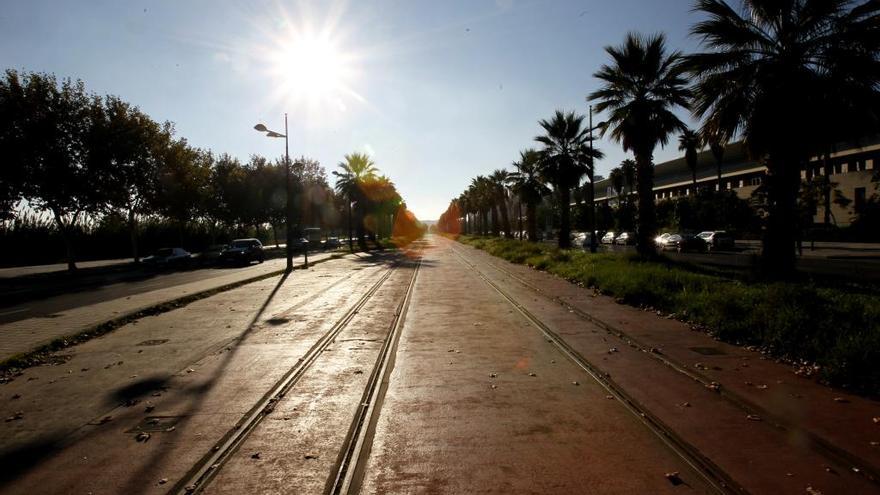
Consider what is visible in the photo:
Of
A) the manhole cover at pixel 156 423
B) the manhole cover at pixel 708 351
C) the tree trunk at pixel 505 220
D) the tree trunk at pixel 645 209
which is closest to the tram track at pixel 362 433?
the manhole cover at pixel 156 423

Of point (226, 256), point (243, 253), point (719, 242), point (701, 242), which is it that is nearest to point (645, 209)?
point (719, 242)

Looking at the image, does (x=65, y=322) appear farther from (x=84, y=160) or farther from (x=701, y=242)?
(x=701, y=242)

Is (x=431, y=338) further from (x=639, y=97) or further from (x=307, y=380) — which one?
(x=639, y=97)

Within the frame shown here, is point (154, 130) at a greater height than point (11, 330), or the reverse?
point (154, 130)

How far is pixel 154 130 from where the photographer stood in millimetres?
37438

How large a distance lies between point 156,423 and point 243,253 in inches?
1291

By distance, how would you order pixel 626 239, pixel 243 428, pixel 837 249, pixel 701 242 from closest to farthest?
pixel 243 428, pixel 837 249, pixel 701 242, pixel 626 239

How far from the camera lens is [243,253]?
3684 cm

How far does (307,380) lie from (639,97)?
20895 millimetres

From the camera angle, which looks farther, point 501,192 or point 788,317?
point 501,192

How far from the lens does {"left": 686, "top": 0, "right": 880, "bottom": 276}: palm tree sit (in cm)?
1343

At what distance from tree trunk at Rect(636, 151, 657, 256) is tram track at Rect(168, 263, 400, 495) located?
16454 mm

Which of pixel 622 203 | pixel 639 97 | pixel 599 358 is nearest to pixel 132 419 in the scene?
pixel 599 358

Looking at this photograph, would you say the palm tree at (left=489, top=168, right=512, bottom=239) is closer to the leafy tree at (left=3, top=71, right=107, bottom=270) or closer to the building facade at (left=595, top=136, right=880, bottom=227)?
the building facade at (left=595, top=136, right=880, bottom=227)
